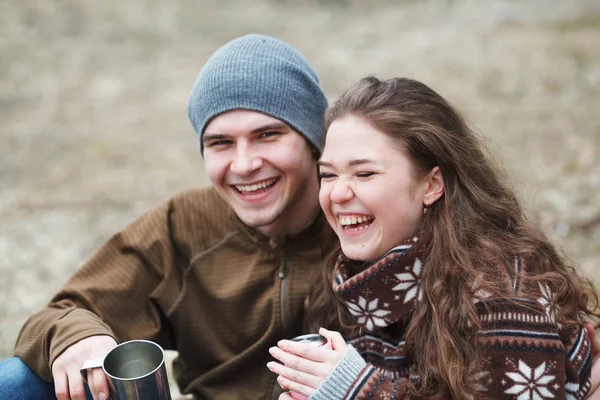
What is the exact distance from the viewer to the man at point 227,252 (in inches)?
110

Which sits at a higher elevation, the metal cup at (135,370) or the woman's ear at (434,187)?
the woman's ear at (434,187)

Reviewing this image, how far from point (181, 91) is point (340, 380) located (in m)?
9.10

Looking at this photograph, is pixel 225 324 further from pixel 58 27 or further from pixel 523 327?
pixel 58 27

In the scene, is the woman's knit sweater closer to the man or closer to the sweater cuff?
the sweater cuff

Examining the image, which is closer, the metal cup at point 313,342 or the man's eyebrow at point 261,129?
the metal cup at point 313,342

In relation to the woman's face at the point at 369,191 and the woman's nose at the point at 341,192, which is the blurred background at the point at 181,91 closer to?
the woman's face at the point at 369,191

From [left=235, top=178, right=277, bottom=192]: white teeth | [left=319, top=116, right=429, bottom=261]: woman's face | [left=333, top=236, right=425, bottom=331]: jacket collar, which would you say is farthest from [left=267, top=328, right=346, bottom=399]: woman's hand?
[left=235, top=178, right=277, bottom=192]: white teeth

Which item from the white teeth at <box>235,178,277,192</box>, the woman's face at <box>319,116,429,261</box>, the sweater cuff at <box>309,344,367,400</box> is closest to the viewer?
the sweater cuff at <box>309,344,367,400</box>

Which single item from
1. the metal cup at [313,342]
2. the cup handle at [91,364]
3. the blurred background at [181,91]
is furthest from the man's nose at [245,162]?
the blurred background at [181,91]

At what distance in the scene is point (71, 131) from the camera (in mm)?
9570

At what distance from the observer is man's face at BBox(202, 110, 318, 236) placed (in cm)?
278

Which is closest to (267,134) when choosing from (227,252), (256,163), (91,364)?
(256,163)

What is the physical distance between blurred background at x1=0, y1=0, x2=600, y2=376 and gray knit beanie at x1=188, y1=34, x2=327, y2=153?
1039 mm

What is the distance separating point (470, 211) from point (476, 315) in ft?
1.32
